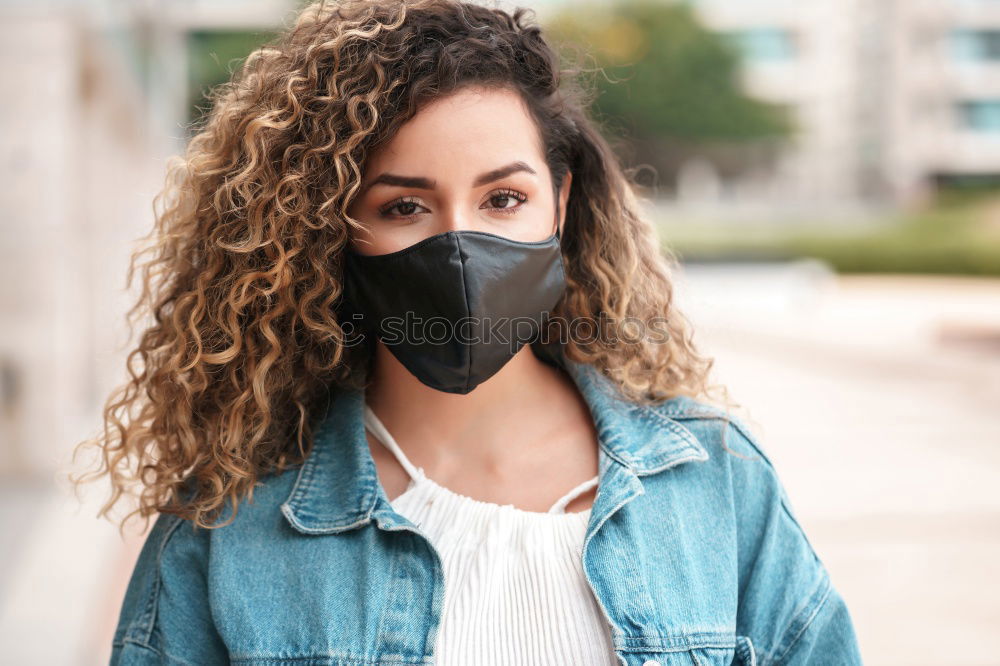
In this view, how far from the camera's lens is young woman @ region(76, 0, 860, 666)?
154cm

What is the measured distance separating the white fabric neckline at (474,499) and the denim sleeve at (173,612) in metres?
0.35

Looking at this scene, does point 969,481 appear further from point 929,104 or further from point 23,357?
point 929,104

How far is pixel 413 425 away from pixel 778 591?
0.69m

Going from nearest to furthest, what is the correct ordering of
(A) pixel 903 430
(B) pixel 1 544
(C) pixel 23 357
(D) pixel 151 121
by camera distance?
(B) pixel 1 544 → (C) pixel 23 357 → (A) pixel 903 430 → (D) pixel 151 121

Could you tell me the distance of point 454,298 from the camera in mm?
1605

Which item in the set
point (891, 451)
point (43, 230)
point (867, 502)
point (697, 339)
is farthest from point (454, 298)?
point (891, 451)

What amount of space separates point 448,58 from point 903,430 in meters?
6.95

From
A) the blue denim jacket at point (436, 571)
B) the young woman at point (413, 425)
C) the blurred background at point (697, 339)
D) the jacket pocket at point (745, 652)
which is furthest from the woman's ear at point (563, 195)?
the jacket pocket at point (745, 652)

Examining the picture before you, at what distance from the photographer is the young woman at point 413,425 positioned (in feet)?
5.06

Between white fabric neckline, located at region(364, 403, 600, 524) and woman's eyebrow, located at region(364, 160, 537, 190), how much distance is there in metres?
0.46

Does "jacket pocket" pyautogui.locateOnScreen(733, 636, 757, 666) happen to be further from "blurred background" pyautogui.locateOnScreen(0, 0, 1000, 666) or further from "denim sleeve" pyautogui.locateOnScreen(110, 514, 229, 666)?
"denim sleeve" pyautogui.locateOnScreen(110, 514, 229, 666)

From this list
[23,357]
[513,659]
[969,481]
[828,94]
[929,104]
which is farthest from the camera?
[828,94]

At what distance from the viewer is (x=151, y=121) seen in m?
12.2

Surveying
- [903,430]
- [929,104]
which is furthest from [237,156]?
[929,104]
